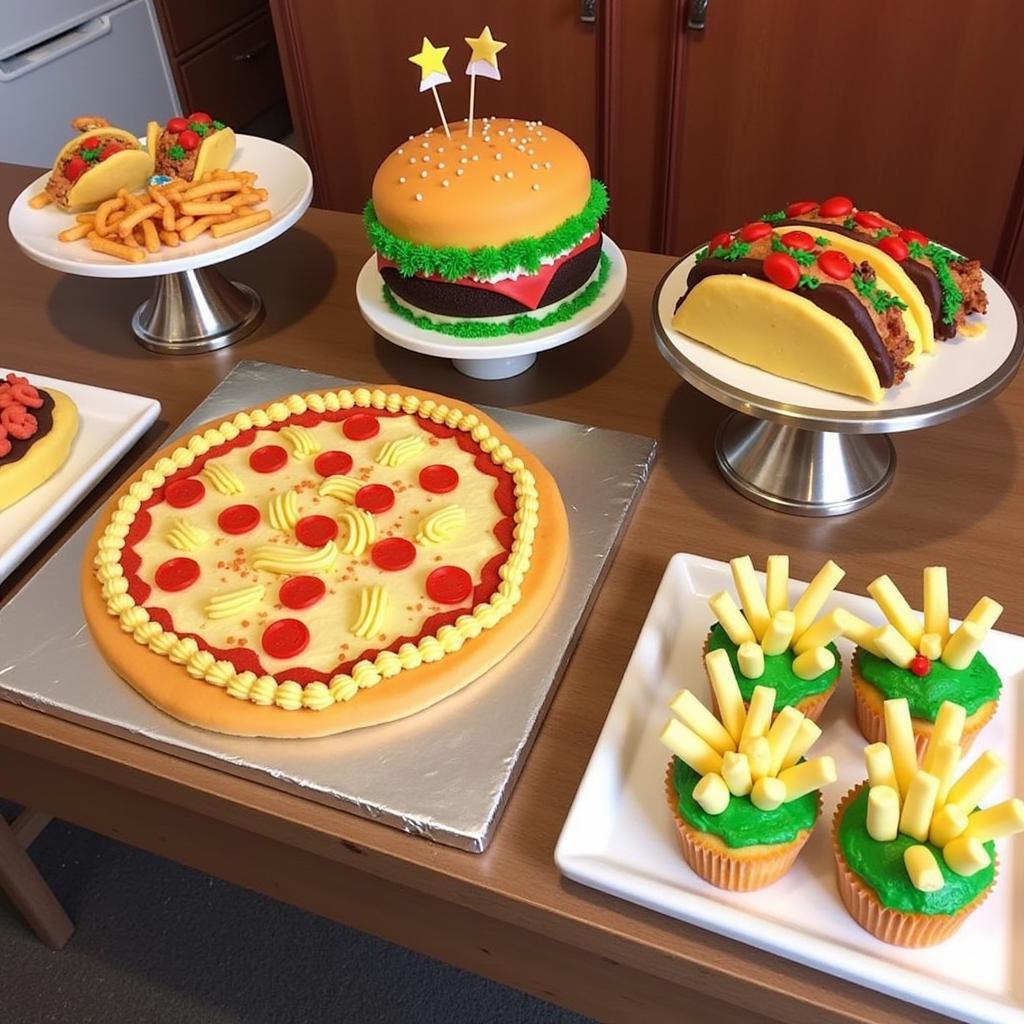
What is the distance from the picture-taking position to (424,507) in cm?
94

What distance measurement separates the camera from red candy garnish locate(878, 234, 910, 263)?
0.91 m

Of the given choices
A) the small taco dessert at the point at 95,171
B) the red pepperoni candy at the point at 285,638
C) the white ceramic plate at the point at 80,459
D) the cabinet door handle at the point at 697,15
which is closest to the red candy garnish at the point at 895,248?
the red pepperoni candy at the point at 285,638

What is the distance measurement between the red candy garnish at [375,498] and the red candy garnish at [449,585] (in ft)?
0.34

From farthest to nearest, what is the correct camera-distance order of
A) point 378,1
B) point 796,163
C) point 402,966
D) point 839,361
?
1. point 378,1
2. point 796,163
3. point 402,966
4. point 839,361

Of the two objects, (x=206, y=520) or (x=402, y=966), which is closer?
(x=206, y=520)

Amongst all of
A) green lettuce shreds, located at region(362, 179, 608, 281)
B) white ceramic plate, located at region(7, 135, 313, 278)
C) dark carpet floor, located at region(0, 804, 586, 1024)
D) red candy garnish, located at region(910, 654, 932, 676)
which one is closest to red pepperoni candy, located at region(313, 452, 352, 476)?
green lettuce shreds, located at region(362, 179, 608, 281)

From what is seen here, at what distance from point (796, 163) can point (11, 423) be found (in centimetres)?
186

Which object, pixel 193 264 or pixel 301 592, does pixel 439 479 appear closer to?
pixel 301 592

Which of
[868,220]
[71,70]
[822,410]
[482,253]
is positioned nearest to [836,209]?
[868,220]

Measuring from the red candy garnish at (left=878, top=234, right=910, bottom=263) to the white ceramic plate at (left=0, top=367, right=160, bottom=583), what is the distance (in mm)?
782

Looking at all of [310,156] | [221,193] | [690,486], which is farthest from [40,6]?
[690,486]

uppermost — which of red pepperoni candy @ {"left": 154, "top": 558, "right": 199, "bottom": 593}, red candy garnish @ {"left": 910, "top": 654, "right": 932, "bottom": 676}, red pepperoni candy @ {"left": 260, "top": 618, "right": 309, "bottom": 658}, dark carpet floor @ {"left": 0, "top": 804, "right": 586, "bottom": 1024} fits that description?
red candy garnish @ {"left": 910, "top": 654, "right": 932, "bottom": 676}

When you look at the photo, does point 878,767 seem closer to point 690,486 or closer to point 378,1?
point 690,486

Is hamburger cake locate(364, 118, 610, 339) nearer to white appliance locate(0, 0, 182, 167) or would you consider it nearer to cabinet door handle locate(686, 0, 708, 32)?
cabinet door handle locate(686, 0, 708, 32)
